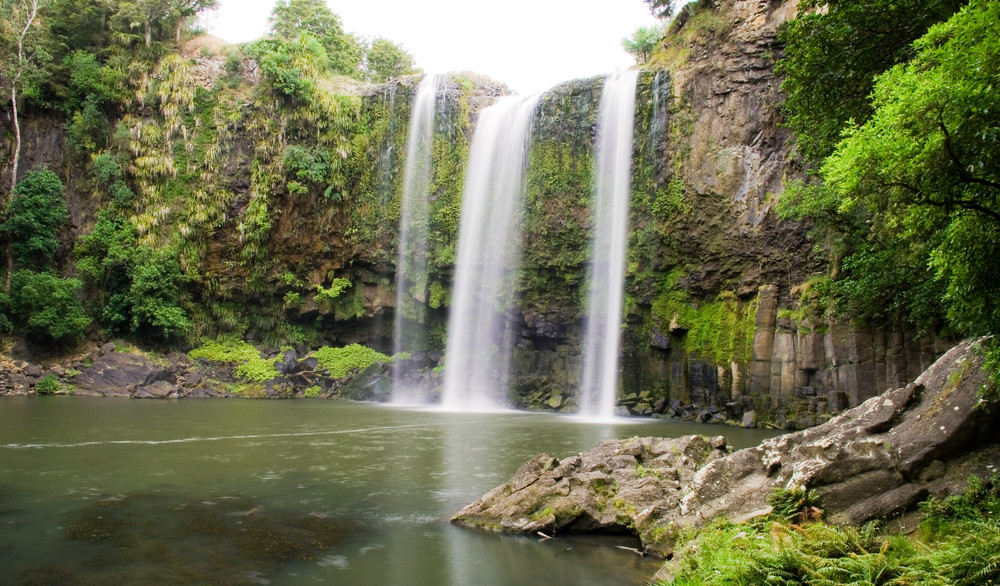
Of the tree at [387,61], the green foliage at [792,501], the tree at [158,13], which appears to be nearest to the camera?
the green foliage at [792,501]

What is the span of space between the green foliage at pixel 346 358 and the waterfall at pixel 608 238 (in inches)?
470

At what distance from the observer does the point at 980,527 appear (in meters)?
5.58

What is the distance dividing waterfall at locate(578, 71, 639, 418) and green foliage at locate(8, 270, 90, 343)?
23314mm

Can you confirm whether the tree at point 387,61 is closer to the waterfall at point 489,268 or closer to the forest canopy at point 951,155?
the waterfall at point 489,268

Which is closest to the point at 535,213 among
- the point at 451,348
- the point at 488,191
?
the point at 488,191

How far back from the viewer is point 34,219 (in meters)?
30.2

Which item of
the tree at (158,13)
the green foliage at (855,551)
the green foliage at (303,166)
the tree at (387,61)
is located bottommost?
the green foliage at (855,551)

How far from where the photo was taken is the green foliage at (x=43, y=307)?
93.2ft

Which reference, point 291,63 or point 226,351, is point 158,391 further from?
point 291,63

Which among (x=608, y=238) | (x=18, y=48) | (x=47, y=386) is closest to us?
(x=47, y=386)

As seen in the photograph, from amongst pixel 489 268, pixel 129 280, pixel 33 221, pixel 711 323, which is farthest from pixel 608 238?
pixel 33 221

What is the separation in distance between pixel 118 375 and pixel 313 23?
28818 millimetres

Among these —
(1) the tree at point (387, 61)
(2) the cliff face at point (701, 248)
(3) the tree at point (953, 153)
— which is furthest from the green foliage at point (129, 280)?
(3) the tree at point (953, 153)

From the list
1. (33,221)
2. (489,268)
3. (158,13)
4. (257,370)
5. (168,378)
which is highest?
(158,13)
